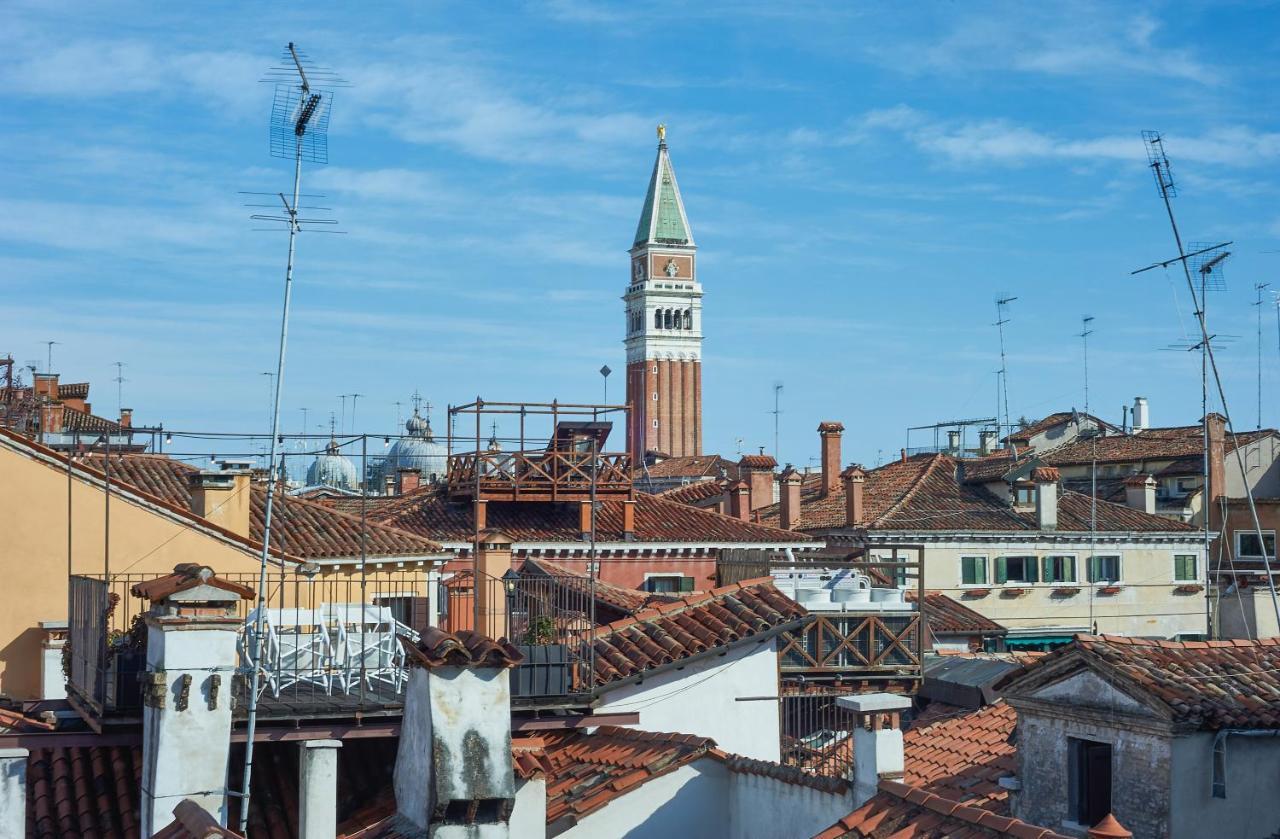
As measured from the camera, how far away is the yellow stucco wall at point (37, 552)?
17.3 meters

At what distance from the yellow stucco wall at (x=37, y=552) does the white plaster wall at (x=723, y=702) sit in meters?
5.40

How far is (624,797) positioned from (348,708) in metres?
2.57

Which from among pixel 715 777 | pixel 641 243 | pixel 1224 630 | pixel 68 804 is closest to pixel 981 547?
pixel 1224 630

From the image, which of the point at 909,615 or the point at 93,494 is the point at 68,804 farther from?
the point at 909,615

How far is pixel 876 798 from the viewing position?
33.6ft

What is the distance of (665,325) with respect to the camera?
121 metres

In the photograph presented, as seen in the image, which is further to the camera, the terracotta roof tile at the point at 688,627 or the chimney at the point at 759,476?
the chimney at the point at 759,476

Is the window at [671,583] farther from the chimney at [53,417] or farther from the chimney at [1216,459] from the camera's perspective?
the chimney at [1216,459]

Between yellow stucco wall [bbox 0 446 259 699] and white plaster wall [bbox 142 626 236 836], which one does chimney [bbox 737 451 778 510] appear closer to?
yellow stucco wall [bbox 0 446 259 699]

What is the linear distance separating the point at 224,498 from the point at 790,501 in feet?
70.8

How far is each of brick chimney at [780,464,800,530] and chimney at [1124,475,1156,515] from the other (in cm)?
936

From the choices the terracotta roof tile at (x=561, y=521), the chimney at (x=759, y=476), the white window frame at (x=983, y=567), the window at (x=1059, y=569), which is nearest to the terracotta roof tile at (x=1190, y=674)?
the terracotta roof tile at (x=561, y=521)

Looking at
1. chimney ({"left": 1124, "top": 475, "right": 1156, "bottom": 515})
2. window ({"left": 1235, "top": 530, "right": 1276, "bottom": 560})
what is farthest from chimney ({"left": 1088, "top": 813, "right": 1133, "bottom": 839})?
window ({"left": 1235, "top": 530, "right": 1276, "bottom": 560})

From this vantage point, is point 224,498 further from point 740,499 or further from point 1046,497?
point 1046,497
